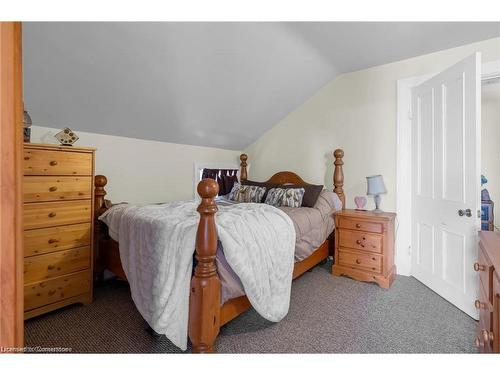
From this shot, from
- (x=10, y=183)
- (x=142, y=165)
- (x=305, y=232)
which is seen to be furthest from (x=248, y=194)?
(x=10, y=183)

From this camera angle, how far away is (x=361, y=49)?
2.54 meters

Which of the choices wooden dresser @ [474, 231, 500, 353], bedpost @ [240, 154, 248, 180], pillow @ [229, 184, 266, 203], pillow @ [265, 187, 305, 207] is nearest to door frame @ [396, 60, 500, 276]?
pillow @ [265, 187, 305, 207]

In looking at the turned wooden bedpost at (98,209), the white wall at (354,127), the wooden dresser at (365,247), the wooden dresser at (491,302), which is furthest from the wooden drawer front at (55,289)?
the white wall at (354,127)

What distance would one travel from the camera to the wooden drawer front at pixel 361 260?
248 centimetres

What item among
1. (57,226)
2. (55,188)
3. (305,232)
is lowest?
(305,232)

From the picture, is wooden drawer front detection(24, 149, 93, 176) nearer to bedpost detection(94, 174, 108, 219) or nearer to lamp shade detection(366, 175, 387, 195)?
bedpost detection(94, 174, 108, 219)

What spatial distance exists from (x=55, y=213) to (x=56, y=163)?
1.21 ft

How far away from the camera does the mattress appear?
1.51 m

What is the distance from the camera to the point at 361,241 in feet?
8.44

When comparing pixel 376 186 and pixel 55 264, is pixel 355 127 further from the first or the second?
pixel 55 264

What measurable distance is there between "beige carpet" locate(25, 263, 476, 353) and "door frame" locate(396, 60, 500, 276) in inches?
21.3

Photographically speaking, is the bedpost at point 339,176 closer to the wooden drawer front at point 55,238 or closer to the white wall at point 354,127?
the white wall at point 354,127

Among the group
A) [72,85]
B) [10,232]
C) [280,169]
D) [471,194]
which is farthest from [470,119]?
[72,85]
